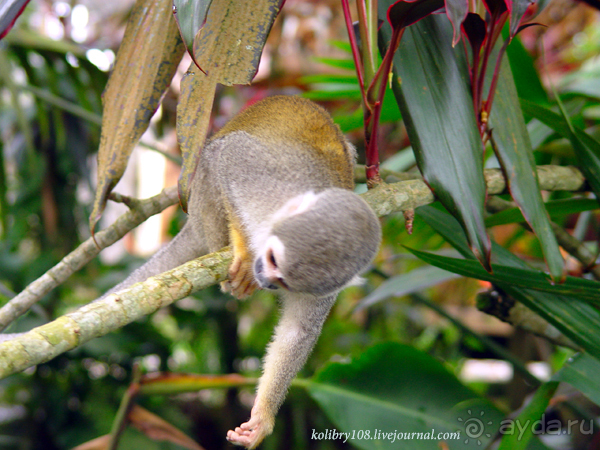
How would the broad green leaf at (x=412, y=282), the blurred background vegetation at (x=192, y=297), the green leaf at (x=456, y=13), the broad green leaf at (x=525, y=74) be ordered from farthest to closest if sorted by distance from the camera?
the blurred background vegetation at (x=192, y=297), the broad green leaf at (x=412, y=282), the broad green leaf at (x=525, y=74), the green leaf at (x=456, y=13)

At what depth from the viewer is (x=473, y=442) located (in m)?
1.46

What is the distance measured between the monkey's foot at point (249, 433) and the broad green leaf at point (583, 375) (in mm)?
711

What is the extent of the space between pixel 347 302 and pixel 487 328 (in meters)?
1.28

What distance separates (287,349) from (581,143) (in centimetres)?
89

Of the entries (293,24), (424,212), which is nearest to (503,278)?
(424,212)

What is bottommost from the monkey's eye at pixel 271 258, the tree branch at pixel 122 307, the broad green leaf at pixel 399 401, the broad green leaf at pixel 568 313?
the broad green leaf at pixel 399 401

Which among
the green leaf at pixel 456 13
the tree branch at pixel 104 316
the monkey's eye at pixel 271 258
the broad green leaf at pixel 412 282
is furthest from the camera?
the broad green leaf at pixel 412 282

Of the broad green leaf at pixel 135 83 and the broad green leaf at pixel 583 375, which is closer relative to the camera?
the broad green leaf at pixel 135 83

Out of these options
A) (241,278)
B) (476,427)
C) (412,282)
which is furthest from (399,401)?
(241,278)

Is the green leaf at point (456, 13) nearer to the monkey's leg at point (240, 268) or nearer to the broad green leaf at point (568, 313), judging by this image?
the broad green leaf at point (568, 313)

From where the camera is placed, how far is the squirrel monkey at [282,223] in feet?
2.93

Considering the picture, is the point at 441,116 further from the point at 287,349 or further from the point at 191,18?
the point at 287,349

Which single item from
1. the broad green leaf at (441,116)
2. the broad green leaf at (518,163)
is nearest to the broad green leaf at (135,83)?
the broad green leaf at (441,116)

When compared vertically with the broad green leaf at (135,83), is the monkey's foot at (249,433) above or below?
below
